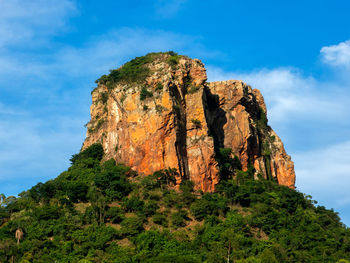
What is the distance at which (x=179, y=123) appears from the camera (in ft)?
212

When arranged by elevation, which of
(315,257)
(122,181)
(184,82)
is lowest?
(315,257)

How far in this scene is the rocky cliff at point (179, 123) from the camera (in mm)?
63250

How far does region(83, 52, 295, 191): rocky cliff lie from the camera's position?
63250 mm

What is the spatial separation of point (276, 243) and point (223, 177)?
1440 cm

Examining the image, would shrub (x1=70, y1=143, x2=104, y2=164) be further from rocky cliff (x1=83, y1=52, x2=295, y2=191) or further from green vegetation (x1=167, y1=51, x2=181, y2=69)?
green vegetation (x1=167, y1=51, x2=181, y2=69)

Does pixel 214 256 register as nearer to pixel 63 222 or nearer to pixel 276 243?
pixel 276 243

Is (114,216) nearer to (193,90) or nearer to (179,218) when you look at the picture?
(179,218)

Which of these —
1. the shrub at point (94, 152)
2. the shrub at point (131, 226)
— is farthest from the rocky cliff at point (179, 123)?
the shrub at point (131, 226)

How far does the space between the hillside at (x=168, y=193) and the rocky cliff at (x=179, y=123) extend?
0.15 meters

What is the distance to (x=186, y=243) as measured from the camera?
5231cm

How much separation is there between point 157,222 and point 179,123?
Answer: 14051 millimetres

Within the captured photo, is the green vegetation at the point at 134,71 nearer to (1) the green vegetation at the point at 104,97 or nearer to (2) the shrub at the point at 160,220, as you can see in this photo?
(1) the green vegetation at the point at 104,97

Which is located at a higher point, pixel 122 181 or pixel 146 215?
pixel 122 181

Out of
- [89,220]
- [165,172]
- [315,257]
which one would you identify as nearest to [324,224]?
[315,257]
